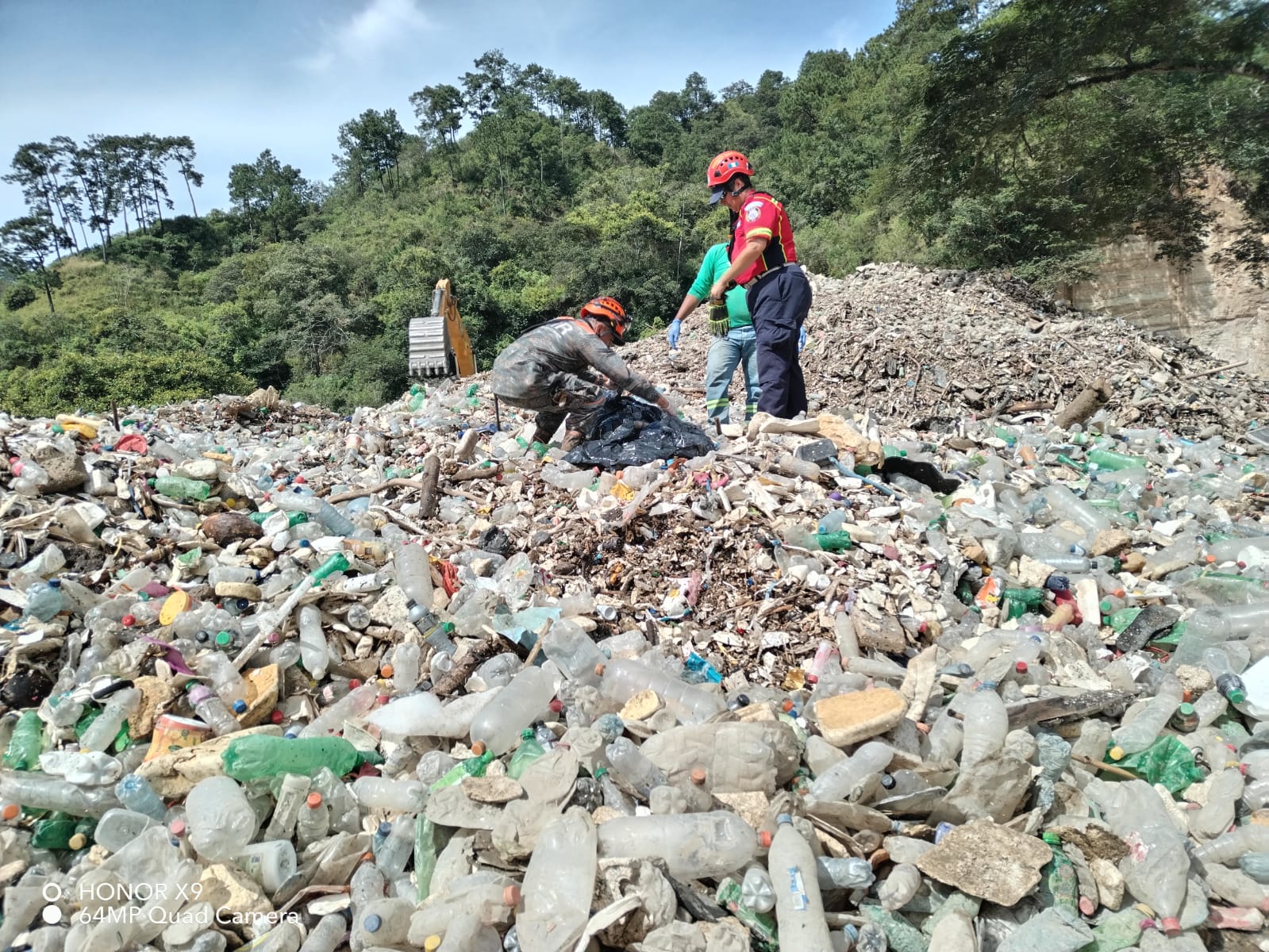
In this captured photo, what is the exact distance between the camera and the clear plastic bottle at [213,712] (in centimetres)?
212

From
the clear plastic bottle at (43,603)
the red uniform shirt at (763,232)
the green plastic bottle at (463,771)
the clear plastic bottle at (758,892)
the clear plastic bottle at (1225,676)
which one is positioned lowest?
the clear plastic bottle at (758,892)

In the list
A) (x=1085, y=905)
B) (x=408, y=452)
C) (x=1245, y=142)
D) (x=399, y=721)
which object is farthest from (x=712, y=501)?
(x=1245, y=142)

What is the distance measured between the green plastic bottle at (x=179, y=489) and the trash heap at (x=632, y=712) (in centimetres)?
2

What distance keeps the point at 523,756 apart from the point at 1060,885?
1.41 metres

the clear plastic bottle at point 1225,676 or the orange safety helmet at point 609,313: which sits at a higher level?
the orange safety helmet at point 609,313

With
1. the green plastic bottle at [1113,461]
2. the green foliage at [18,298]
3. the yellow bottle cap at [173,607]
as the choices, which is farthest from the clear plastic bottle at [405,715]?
the green foliage at [18,298]

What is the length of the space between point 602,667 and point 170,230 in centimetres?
6068

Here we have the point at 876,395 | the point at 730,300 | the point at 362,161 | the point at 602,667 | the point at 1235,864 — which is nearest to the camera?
the point at 1235,864

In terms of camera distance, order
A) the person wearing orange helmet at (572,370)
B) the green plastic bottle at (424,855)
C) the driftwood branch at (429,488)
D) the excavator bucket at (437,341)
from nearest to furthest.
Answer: the green plastic bottle at (424,855) → the driftwood branch at (429,488) → the person wearing orange helmet at (572,370) → the excavator bucket at (437,341)

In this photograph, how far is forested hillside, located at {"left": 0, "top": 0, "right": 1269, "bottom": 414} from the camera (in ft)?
32.8

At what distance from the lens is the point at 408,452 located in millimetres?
5027

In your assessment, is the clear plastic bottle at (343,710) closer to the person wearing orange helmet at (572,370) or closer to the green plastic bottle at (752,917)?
the green plastic bottle at (752,917)

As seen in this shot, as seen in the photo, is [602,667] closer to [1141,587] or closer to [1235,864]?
[1235,864]

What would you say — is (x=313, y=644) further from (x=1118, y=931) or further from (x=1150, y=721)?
(x=1150, y=721)
